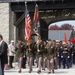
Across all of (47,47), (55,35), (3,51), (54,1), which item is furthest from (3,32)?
(55,35)

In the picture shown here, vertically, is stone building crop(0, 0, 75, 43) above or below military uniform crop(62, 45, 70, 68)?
above

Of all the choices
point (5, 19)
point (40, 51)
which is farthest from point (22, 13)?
point (40, 51)

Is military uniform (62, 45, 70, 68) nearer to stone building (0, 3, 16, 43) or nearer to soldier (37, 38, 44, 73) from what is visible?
soldier (37, 38, 44, 73)

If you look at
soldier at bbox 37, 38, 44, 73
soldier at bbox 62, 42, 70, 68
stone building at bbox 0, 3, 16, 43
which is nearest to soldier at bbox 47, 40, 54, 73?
soldier at bbox 37, 38, 44, 73

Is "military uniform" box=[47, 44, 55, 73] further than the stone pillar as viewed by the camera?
No

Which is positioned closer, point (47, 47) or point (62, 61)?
point (47, 47)

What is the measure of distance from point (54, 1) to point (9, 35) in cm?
404

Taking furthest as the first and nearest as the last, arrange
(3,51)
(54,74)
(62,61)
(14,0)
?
(14,0) < (62,61) < (54,74) < (3,51)

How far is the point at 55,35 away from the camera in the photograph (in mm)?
71625

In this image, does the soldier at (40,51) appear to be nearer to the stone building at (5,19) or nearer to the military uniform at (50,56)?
the military uniform at (50,56)

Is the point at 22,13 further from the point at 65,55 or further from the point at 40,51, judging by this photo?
the point at 40,51

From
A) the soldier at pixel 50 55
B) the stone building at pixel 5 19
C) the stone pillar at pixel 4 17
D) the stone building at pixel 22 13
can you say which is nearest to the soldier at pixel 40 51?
the soldier at pixel 50 55

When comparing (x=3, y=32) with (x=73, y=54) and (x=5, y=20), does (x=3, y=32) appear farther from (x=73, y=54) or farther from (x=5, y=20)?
(x=73, y=54)

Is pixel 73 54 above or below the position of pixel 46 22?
below
